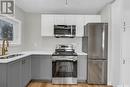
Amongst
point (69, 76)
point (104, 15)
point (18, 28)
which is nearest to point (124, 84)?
point (69, 76)

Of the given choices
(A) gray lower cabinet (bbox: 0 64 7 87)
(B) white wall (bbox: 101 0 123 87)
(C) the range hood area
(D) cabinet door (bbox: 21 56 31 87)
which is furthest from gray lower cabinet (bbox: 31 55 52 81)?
(A) gray lower cabinet (bbox: 0 64 7 87)

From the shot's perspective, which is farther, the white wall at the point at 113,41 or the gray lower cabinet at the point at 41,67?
the gray lower cabinet at the point at 41,67

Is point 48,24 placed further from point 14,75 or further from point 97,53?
point 14,75

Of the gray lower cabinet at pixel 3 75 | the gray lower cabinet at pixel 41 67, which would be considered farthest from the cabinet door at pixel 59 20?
the gray lower cabinet at pixel 3 75

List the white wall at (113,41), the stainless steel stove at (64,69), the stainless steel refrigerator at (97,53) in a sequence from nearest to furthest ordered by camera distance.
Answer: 1. the white wall at (113,41)
2. the stainless steel refrigerator at (97,53)
3. the stainless steel stove at (64,69)

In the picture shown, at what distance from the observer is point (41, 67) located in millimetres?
5598

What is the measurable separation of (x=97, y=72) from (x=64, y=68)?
98cm

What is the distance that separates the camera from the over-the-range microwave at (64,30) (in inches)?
240

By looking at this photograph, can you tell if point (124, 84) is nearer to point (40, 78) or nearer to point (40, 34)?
point (40, 78)

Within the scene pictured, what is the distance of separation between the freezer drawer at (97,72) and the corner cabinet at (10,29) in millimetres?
2451

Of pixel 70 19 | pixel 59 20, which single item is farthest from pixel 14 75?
pixel 70 19

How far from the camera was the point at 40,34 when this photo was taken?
691 cm

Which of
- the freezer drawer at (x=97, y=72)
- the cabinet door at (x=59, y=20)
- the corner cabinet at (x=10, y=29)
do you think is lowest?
the freezer drawer at (x=97, y=72)

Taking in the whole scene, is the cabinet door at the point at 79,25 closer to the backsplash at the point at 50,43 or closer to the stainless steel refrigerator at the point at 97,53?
the backsplash at the point at 50,43
